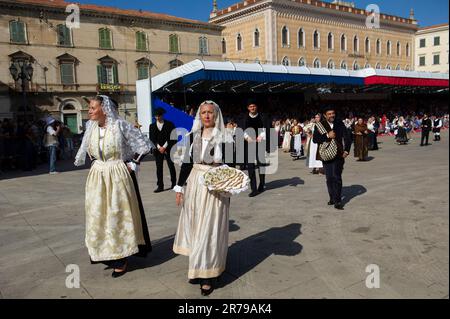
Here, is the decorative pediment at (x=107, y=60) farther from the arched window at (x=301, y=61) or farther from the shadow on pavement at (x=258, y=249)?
the shadow on pavement at (x=258, y=249)

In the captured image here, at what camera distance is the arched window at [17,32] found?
33125mm

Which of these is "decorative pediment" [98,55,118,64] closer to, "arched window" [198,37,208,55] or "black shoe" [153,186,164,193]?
"arched window" [198,37,208,55]

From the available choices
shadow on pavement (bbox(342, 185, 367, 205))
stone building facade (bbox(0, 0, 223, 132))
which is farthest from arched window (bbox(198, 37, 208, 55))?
shadow on pavement (bbox(342, 185, 367, 205))

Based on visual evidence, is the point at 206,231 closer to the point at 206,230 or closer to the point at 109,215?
the point at 206,230

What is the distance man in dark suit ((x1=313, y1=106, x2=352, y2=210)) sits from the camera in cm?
618

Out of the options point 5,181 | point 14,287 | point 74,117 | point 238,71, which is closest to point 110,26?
point 74,117

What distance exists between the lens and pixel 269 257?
4.23 meters

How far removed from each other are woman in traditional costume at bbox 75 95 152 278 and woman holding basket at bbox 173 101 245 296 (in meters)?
0.51

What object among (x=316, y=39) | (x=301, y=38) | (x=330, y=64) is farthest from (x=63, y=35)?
(x=330, y=64)

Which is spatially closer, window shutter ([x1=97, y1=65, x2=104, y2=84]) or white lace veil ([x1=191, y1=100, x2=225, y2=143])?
white lace veil ([x1=191, y1=100, x2=225, y2=143])

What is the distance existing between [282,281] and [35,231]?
3813 mm

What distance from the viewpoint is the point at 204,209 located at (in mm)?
3430

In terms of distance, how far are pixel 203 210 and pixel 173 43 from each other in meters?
40.3
